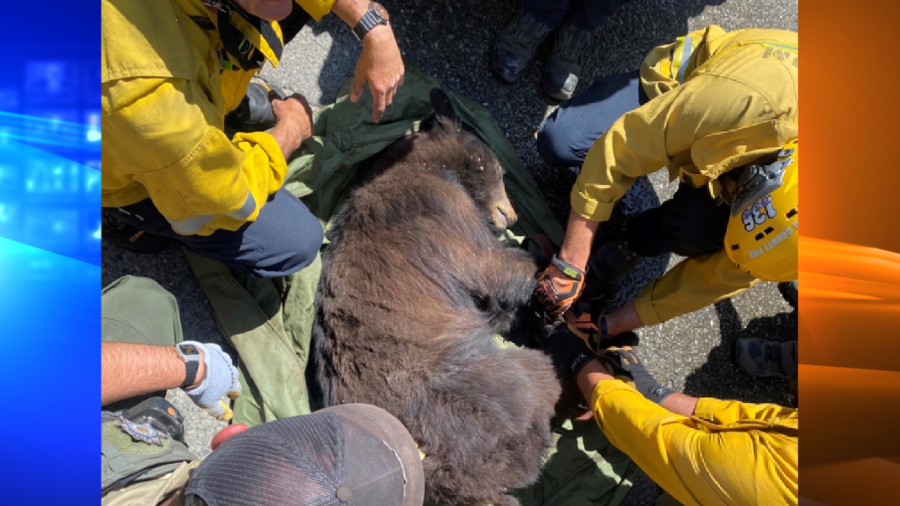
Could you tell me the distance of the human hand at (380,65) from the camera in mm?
2166

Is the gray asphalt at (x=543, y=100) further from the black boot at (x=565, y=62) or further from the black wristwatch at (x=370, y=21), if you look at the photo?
the black wristwatch at (x=370, y=21)

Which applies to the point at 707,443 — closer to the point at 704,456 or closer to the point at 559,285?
the point at 704,456

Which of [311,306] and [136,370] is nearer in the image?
[136,370]

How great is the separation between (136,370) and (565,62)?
2826 millimetres

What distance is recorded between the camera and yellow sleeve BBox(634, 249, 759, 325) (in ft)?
8.74

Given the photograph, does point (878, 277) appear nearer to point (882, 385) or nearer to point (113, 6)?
point (882, 385)

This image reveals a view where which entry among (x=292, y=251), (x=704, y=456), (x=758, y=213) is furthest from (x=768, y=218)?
(x=292, y=251)

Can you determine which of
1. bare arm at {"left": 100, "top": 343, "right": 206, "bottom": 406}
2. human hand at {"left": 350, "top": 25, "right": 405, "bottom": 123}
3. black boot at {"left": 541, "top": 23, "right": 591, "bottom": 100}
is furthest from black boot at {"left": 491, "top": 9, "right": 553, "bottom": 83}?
bare arm at {"left": 100, "top": 343, "right": 206, "bottom": 406}

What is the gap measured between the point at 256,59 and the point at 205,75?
248 millimetres

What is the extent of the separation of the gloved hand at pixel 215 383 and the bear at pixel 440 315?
42 cm

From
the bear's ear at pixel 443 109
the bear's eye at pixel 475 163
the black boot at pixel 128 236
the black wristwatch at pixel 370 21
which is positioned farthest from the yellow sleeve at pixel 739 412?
the black boot at pixel 128 236

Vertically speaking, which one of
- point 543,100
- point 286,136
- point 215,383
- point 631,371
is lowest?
point 215,383

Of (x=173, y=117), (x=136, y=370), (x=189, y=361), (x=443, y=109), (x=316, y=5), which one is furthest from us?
(x=443, y=109)

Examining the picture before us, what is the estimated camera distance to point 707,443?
→ 197 centimetres
